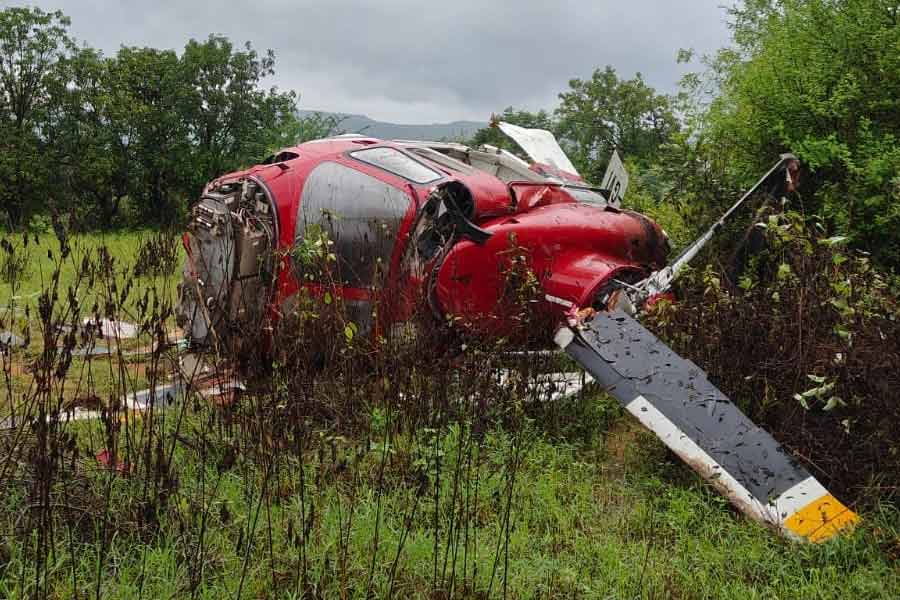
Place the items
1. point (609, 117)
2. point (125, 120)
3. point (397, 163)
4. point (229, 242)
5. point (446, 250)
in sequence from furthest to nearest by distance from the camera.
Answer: point (609, 117)
point (125, 120)
point (397, 163)
point (229, 242)
point (446, 250)

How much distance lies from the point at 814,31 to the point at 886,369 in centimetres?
280

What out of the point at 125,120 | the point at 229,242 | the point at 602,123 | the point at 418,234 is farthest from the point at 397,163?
the point at 602,123

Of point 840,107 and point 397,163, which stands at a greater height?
point 840,107

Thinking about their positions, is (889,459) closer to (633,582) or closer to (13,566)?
(633,582)

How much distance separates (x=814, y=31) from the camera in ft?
17.0

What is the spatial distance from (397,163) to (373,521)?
356cm

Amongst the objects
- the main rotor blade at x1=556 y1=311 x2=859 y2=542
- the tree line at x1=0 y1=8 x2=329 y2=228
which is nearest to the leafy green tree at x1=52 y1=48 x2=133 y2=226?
the tree line at x1=0 y1=8 x2=329 y2=228

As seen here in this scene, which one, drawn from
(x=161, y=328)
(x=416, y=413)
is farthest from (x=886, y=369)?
(x=161, y=328)

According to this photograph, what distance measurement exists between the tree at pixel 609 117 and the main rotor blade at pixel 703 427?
31.4 meters

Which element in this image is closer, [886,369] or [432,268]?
[886,369]

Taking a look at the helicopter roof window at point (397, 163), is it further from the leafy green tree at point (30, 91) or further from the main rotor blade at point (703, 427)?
the leafy green tree at point (30, 91)

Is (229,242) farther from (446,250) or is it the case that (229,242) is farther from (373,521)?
(373,521)

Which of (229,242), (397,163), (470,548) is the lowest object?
(470,548)

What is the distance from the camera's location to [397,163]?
6.03 metres
